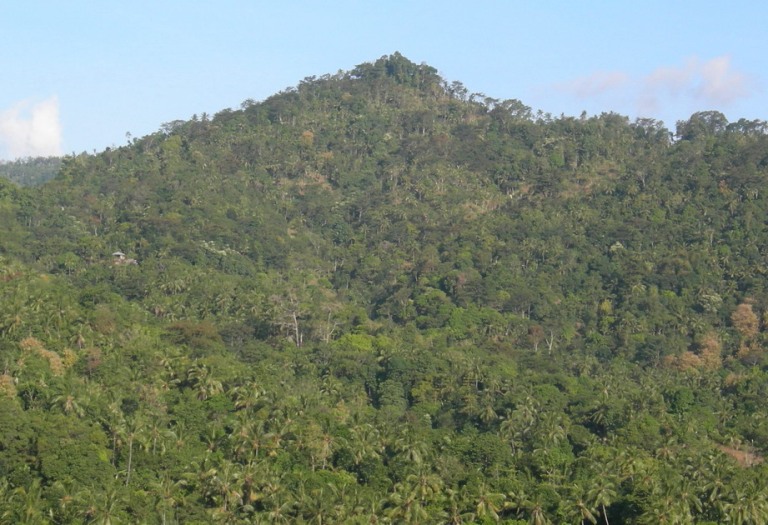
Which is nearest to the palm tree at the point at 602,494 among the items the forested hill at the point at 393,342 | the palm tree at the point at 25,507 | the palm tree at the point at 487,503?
the forested hill at the point at 393,342

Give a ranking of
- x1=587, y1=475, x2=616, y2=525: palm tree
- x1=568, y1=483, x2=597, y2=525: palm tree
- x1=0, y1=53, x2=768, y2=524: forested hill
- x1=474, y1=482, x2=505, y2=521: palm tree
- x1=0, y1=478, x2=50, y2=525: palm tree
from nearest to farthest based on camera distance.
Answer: x1=0, y1=478, x2=50, y2=525: palm tree
x1=568, y1=483, x2=597, y2=525: palm tree
x1=587, y1=475, x2=616, y2=525: palm tree
x1=474, y1=482, x2=505, y2=521: palm tree
x1=0, y1=53, x2=768, y2=524: forested hill

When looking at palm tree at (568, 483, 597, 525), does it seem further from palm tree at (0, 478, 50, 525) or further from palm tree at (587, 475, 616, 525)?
palm tree at (0, 478, 50, 525)

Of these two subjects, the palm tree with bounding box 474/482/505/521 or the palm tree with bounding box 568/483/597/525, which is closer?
A: the palm tree with bounding box 568/483/597/525

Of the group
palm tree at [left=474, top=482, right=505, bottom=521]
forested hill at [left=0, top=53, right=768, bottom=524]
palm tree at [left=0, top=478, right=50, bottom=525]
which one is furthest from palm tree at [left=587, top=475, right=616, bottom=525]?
palm tree at [left=0, top=478, right=50, bottom=525]

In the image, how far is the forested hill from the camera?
7869cm

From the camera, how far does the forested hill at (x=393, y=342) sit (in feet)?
258

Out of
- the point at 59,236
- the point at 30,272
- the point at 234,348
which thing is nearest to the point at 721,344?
the point at 234,348

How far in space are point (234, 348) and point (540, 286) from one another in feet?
166

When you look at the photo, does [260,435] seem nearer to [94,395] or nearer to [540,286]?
[94,395]

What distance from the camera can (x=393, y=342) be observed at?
133 metres

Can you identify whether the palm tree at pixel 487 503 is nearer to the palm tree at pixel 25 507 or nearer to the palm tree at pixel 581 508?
the palm tree at pixel 581 508

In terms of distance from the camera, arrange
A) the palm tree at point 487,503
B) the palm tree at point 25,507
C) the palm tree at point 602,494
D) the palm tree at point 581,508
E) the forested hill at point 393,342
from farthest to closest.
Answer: the forested hill at point 393,342 < the palm tree at point 487,503 < the palm tree at point 602,494 < the palm tree at point 581,508 < the palm tree at point 25,507

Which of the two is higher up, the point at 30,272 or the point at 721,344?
the point at 30,272

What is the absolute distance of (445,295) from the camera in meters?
157
